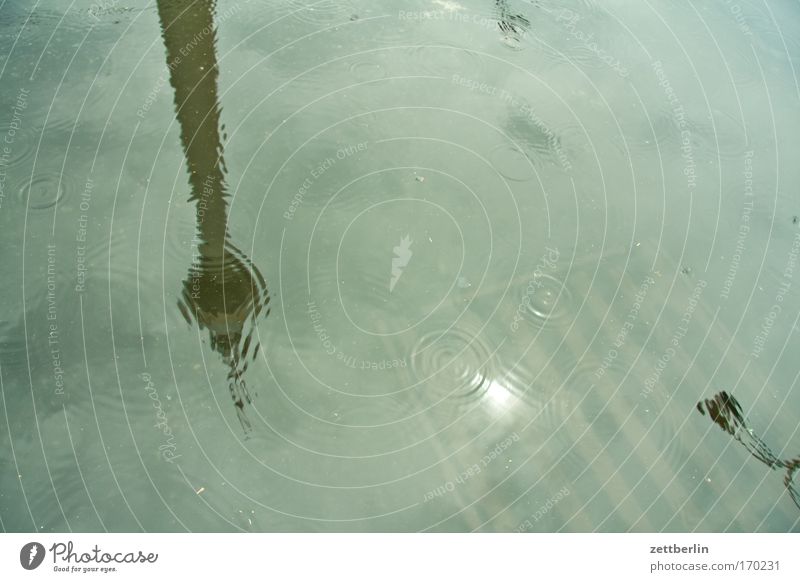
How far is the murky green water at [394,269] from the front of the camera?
206 centimetres

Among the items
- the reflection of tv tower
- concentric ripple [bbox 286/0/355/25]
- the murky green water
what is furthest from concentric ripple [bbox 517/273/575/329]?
concentric ripple [bbox 286/0/355/25]

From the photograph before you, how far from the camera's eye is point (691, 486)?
83.0 inches

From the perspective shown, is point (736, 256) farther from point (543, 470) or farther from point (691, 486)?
point (543, 470)

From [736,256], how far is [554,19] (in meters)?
1.16

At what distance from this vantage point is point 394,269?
7.48ft

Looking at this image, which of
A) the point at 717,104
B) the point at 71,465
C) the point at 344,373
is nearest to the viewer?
the point at 71,465

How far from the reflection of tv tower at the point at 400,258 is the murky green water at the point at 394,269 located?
2 cm

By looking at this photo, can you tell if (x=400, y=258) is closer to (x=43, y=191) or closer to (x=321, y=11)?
(x=321, y=11)

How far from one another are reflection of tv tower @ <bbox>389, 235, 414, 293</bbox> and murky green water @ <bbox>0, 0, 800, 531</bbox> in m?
0.02

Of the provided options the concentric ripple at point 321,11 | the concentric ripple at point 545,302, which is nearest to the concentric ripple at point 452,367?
the concentric ripple at point 545,302

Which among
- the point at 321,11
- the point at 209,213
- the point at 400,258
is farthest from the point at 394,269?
the point at 321,11

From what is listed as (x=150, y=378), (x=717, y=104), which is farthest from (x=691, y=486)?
(x=150, y=378)

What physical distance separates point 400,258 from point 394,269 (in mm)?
45

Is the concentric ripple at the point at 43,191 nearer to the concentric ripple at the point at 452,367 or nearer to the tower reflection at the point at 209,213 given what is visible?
the tower reflection at the point at 209,213
